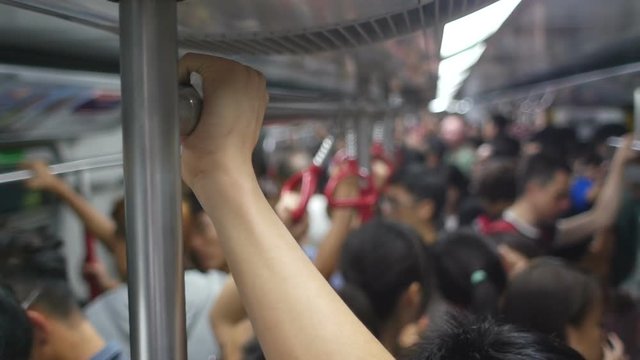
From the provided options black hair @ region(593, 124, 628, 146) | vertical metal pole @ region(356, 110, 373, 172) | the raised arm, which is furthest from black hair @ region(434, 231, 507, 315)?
black hair @ region(593, 124, 628, 146)

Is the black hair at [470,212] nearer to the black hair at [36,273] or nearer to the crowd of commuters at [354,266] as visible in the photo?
the crowd of commuters at [354,266]

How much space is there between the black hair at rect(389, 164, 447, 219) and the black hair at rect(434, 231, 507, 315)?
1.12 meters

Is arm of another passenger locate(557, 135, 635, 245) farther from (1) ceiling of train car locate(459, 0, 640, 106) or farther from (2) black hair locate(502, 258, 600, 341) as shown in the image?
(2) black hair locate(502, 258, 600, 341)

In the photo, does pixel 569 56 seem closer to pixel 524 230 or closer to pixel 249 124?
pixel 524 230

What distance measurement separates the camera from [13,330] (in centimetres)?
106

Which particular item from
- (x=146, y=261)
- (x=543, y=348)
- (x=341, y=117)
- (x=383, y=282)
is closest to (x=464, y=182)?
(x=341, y=117)

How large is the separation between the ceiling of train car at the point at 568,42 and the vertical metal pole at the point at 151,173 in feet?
3.92

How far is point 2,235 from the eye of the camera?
1.93 metres

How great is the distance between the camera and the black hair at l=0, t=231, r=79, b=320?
1459 millimetres

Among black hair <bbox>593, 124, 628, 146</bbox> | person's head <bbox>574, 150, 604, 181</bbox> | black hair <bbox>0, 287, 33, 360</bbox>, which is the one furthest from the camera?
black hair <bbox>593, 124, 628, 146</bbox>

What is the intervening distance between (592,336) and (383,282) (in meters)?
0.57

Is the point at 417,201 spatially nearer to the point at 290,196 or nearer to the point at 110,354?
the point at 290,196

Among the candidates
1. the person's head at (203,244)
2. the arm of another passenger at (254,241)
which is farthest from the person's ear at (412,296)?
the arm of another passenger at (254,241)

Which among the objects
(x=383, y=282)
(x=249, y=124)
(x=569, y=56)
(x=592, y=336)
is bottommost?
(x=592, y=336)
